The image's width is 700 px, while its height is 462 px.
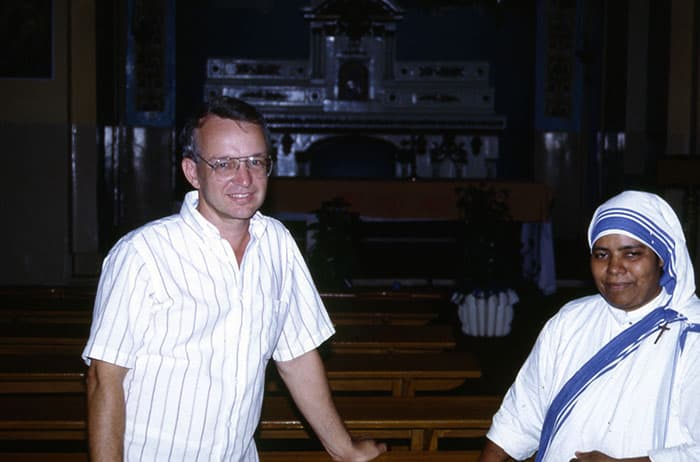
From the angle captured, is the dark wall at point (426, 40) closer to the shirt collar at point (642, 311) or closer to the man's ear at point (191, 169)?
the shirt collar at point (642, 311)

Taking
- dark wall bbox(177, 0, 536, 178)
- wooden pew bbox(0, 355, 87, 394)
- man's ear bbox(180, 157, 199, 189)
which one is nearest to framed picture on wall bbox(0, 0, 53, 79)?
dark wall bbox(177, 0, 536, 178)

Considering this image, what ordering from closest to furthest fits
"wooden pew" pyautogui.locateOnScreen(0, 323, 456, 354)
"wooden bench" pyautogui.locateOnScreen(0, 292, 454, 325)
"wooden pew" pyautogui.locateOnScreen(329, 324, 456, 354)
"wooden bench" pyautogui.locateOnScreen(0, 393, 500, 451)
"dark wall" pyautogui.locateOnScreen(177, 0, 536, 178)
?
"wooden bench" pyautogui.locateOnScreen(0, 393, 500, 451) → "wooden pew" pyautogui.locateOnScreen(0, 323, 456, 354) → "wooden pew" pyautogui.locateOnScreen(329, 324, 456, 354) → "wooden bench" pyautogui.locateOnScreen(0, 292, 454, 325) → "dark wall" pyautogui.locateOnScreen(177, 0, 536, 178)

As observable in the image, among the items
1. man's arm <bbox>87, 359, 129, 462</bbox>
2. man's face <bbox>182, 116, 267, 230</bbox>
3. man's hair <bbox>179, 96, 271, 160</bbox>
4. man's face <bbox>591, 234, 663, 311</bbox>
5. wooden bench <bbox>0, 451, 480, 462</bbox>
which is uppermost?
man's hair <bbox>179, 96, 271, 160</bbox>

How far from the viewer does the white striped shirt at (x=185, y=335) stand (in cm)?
200

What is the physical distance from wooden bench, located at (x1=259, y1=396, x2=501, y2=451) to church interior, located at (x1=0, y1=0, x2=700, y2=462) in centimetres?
1

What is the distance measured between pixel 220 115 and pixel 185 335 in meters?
0.53

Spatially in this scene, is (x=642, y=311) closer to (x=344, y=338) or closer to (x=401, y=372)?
(x=401, y=372)

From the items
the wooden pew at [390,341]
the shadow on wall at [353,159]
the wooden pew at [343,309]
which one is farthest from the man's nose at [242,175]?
the shadow on wall at [353,159]

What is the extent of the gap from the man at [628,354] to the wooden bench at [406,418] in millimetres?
737

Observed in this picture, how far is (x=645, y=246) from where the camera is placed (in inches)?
86.2

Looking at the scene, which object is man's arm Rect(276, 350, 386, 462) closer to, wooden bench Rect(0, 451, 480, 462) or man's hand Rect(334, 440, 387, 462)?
man's hand Rect(334, 440, 387, 462)

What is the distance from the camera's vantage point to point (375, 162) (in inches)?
533

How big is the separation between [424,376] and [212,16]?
1058 centimetres

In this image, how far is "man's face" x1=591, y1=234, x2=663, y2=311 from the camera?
86.2 inches
